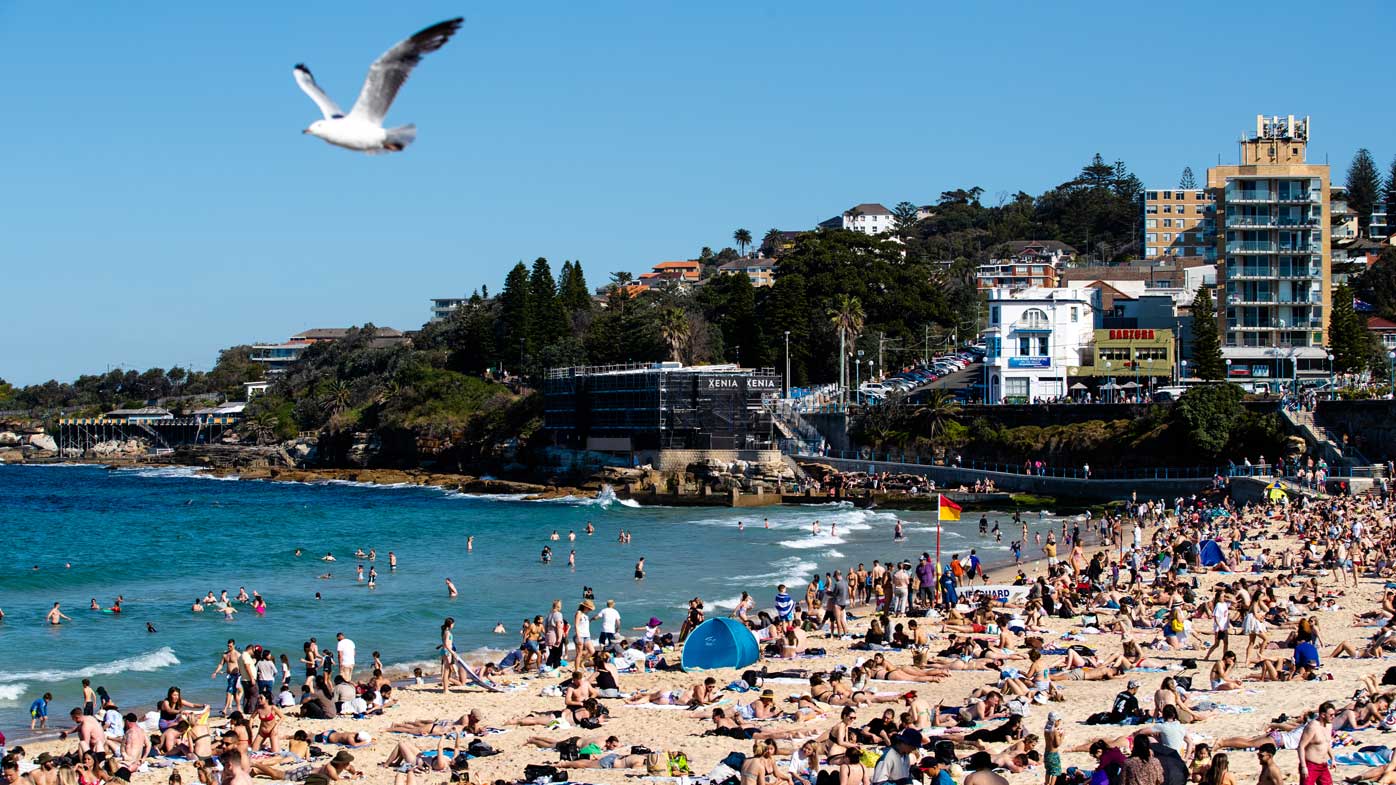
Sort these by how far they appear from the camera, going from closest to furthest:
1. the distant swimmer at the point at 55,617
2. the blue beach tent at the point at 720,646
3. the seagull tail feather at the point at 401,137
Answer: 1. the seagull tail feather at the point at 401,137
2. the blue beach tent at the point at 720,646
3. the distant swimmer at the point at 55,617

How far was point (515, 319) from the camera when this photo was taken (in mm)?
94625

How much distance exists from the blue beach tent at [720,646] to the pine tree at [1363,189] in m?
121

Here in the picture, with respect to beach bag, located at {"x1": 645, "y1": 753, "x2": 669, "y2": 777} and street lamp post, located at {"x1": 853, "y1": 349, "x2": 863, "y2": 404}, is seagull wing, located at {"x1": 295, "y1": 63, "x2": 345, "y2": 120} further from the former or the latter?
street lamp post, located at {"x1": 853, "y1": 349, "x2": 863, "y2": 404}

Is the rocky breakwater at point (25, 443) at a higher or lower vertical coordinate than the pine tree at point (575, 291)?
lower

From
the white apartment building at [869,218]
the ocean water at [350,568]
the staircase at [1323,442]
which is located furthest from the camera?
the white apartment building at [869,218]

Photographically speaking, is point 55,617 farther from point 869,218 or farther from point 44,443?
point 869,218

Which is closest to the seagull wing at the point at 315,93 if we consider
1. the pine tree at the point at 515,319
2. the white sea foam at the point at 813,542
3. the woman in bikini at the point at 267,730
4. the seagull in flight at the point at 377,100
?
the seagull in flight at the point at 377,100

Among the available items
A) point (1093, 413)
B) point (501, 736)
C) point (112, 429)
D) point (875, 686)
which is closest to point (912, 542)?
point (1093, 413)

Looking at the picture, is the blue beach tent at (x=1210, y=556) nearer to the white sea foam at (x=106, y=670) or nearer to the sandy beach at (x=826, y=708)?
the sandy beach at (x=826, y=708)

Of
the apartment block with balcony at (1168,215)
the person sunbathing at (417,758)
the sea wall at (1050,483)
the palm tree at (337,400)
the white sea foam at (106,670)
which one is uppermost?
the apartment block with balcony at (1168,215)

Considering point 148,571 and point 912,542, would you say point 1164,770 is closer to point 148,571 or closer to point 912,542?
point 912,542

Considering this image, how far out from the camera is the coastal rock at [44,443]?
443ft

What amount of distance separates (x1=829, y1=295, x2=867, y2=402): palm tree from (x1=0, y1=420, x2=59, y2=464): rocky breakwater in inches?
3295

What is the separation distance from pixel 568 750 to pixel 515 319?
7975 cm
